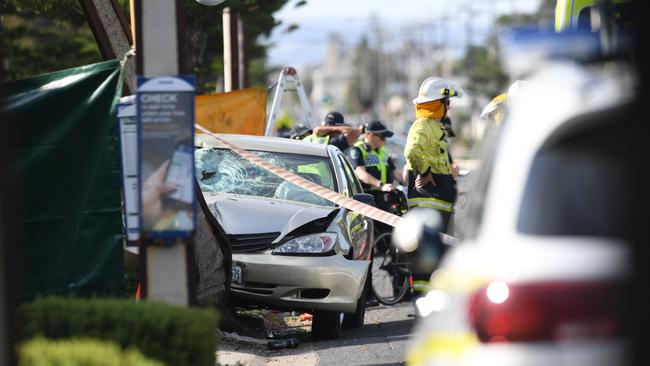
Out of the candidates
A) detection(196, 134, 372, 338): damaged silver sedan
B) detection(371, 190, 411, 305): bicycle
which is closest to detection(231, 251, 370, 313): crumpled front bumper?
detection(196, 134, 372, 338): damaged silver sedan

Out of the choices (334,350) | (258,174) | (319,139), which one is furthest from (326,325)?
(319,139)

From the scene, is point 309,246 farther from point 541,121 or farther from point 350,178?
point 541,121

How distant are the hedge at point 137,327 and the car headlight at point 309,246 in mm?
4011

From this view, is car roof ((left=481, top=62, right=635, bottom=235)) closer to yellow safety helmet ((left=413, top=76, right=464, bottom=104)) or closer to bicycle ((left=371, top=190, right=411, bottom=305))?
yellow safety helmet ((left=413, top=76, right=464, bottom=104))

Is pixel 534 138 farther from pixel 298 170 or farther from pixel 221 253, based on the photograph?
pixel 298 170

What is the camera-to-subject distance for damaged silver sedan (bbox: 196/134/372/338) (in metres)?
10.2

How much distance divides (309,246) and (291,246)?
151mm

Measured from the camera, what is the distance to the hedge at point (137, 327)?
600cm

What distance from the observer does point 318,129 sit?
15.8 meters

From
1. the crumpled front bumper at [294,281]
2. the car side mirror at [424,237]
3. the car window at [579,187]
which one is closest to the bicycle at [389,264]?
the crumpled front bumper at [294,281]

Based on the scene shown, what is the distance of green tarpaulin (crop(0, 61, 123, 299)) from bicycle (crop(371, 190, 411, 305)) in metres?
5.52

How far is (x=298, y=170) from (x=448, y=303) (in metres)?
6.94

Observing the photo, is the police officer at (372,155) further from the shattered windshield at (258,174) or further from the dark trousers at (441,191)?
the dark trousers at (441,191)

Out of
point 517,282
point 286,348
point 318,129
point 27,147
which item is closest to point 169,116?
point 27,147
